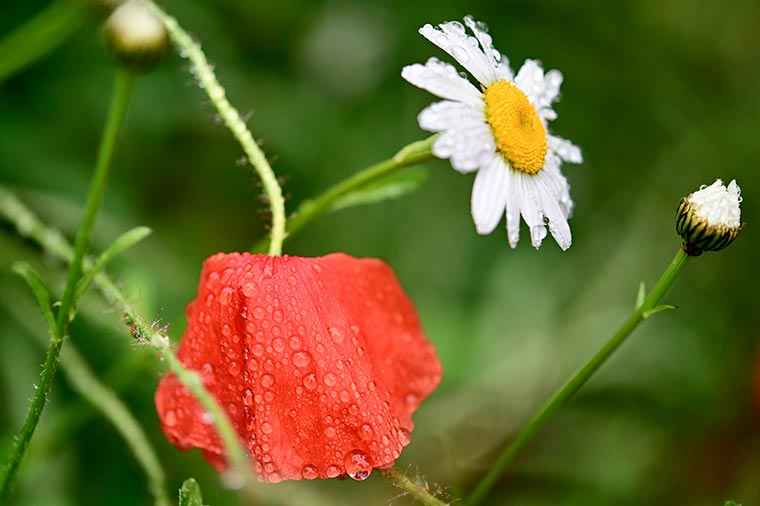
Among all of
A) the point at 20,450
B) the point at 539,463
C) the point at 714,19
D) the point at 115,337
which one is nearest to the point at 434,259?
the point at 539,463

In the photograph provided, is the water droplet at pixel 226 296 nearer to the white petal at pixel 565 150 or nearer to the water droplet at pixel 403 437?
the water droplet at pixel 403 437

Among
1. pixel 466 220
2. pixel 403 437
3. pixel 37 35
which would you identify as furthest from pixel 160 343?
pixel 466 220

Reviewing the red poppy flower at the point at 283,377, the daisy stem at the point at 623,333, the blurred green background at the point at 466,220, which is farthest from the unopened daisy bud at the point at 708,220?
the blurred green background at the point at 466,220

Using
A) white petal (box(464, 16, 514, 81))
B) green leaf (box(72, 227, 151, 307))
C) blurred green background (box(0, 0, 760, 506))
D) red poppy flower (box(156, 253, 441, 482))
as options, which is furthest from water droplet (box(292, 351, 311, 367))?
blurred green background (box(0, 0, 760, 506))

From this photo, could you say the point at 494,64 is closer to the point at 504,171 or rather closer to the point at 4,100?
the point at 504,171

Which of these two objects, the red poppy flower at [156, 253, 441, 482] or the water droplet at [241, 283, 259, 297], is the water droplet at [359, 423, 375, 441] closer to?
the red poppy flower at [156, 253, 441, 482]

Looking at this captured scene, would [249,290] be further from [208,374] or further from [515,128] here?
[515,128]

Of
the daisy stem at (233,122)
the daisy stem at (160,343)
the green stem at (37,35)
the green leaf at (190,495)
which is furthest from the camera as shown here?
the green stem at (37,35)
